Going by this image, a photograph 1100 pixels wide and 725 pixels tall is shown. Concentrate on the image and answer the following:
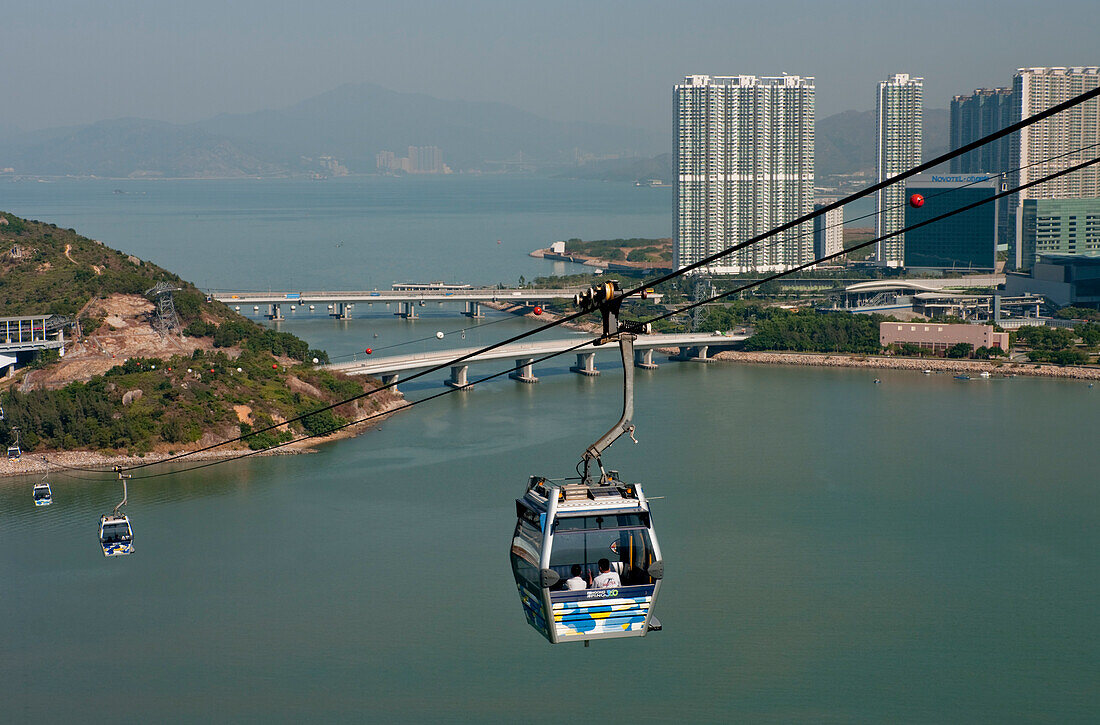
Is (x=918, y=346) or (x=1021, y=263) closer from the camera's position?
(x=918, y=346)

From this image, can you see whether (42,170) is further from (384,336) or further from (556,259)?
(384,336)

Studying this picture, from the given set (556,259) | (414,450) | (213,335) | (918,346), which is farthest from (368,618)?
(556,259)

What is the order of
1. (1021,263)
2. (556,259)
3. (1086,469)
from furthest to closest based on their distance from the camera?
(556,259)
(1021,263)
(1086,469)

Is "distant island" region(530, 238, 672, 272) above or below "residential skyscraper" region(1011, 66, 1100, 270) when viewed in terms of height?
below

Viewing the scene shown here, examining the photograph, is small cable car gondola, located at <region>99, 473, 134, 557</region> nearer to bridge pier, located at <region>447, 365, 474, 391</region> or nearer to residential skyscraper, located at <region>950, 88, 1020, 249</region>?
bridge pier, located at <region>447, 365, 474, 391</region>

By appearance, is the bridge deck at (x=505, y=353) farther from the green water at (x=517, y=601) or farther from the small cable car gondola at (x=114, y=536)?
the small cable car gondola at (x=114, y=536)

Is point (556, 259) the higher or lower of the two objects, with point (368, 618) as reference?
higher

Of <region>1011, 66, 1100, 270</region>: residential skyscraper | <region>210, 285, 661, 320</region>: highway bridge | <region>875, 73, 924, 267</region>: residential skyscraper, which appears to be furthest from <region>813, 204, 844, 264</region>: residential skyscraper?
<region>210, 285, 661, 320</region>: highway bridge

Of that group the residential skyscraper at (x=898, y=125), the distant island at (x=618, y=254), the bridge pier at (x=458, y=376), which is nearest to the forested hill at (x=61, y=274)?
the bridge pier at (x=458, y=376)
